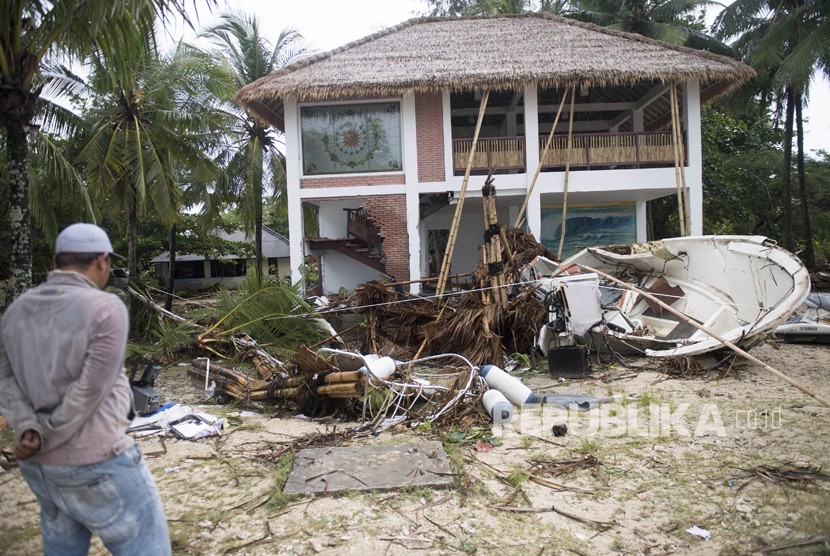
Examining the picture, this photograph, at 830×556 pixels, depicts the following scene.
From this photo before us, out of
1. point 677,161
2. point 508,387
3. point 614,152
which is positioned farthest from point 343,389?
point 677,161

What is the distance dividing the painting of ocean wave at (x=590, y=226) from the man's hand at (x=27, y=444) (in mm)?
14845

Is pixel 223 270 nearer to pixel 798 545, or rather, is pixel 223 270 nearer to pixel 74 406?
pixel 74 406

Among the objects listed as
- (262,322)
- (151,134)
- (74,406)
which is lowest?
(262,322)

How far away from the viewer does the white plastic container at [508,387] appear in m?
6.37

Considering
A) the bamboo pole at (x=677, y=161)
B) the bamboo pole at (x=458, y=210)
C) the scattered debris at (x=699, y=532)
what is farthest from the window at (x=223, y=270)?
the scattered debris at (x=699, y=532)

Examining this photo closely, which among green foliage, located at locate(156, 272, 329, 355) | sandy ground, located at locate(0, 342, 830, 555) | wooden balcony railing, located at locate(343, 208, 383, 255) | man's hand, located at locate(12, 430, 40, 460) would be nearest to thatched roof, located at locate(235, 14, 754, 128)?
wooden balcony railing, located at locate(343, 208, 383, 255)

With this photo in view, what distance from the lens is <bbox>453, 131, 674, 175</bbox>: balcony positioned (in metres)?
14.2

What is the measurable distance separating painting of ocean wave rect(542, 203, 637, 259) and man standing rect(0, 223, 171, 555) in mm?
14632

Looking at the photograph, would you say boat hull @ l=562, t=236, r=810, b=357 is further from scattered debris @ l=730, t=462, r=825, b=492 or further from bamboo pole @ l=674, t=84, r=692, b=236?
bamboo pole @ l=674, t=84, r=692, b=236

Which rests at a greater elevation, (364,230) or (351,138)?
(351,138)

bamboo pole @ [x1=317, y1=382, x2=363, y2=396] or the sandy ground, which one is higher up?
bamboo pole @ [x1=317, y1=382, x2=363, y2=396]

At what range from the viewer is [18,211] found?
662cm

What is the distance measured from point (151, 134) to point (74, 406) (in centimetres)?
1536

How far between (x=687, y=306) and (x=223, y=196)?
16942mm
